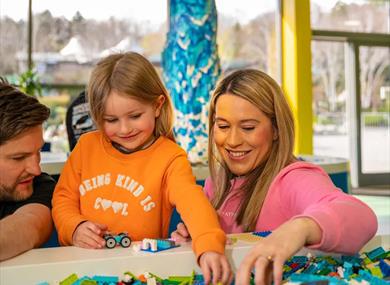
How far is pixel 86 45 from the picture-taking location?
754 centimetres

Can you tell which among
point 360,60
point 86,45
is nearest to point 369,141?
point 360,60

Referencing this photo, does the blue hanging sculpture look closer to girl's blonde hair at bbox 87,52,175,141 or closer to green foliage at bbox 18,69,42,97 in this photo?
girl's blonde hair at bbox 87,52,175,141

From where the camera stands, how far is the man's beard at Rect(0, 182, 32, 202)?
1.43m

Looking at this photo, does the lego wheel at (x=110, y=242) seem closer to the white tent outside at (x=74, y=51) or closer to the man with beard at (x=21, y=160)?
the man with beard at (x=21, y=160)

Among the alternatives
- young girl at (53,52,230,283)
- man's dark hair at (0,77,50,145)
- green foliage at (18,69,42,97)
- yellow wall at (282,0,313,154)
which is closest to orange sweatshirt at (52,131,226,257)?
young girl at (53,52,230,283)

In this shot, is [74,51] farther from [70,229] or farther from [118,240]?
[118,240]

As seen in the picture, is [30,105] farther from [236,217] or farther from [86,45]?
[86,45]

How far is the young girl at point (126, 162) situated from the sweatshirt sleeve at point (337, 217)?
1.14 feet

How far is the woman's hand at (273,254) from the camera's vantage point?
2.99ft

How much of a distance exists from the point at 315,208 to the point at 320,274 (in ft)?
0.40

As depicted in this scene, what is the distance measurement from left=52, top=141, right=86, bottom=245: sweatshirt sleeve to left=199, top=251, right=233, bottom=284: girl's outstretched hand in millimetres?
417

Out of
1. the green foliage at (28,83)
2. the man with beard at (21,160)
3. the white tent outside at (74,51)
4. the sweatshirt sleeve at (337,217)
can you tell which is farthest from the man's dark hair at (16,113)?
the white tent outside at (74,51)

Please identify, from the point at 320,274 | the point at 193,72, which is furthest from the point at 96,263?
the point at 193,72

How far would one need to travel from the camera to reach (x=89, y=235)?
49.9 inches
